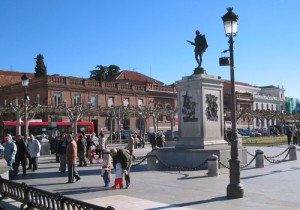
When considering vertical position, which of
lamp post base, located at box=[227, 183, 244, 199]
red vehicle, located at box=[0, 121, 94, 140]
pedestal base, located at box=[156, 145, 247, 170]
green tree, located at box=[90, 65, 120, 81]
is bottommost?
lamp post base, located at box=[227, 183, 244, 199]

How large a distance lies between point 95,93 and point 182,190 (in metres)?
48.0

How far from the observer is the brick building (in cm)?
5322

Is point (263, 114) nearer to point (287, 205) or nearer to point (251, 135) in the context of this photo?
point (251, 135)

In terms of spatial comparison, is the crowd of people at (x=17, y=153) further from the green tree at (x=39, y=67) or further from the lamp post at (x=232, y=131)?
the green tree at (x=39, y=67)

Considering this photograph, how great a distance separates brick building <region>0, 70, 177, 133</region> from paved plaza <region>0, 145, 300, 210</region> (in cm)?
3700

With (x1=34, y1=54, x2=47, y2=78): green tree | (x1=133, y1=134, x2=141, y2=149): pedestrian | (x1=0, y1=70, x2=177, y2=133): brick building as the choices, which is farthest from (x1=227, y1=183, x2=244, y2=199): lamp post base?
(x1=34, y1=54, x2=47, y2=78): green tree

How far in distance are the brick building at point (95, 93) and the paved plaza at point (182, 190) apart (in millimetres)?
36998

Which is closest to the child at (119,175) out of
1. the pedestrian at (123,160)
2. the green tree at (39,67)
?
the pedestrian at (123,160)

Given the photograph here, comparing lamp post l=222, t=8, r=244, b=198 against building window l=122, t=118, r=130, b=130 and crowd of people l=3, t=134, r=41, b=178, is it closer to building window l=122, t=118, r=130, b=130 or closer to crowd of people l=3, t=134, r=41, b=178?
crowd of people l=3, t=134, r=41, b=178

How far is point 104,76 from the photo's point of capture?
239 feet

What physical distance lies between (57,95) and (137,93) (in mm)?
14761

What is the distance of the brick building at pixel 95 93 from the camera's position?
5322 cm

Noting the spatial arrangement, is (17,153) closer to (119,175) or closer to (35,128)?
(119,175)

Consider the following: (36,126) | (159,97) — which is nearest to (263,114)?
(159,97)
